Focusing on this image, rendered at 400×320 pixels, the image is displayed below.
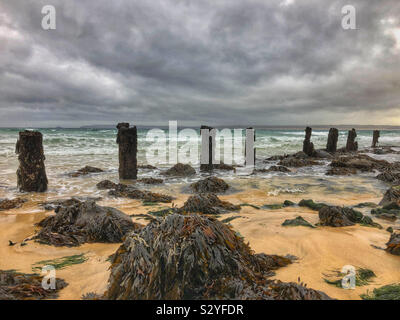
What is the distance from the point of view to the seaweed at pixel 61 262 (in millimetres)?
2998

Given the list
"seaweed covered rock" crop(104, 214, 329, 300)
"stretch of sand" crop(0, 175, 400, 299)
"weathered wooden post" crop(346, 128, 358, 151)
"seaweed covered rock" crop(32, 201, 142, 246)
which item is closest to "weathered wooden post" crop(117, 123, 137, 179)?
"stretch of sand" crop(0, 175, 400, 299)

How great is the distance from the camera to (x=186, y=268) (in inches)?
81.6

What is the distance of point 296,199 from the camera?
6.83 meters

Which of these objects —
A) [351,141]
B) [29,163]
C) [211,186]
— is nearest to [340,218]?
[211,186]

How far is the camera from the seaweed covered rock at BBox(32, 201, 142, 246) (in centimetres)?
386

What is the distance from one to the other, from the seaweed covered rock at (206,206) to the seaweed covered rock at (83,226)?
1.60 m

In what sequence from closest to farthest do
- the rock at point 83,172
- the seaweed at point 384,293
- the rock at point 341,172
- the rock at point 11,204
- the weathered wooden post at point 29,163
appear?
1. the seaweed at point 384,293
2. the rock at point 11,204
3. the weathered wooden post at point 29,163
4. the rock at point 83,172
5. the rock at point 341,172

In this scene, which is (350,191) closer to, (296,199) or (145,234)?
(296,199)

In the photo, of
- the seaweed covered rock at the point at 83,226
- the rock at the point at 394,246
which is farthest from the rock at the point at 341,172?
the seaweed covered rock at the point at 83,226

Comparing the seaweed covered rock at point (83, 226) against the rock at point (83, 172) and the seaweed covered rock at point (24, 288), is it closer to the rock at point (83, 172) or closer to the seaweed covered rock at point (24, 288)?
the seaweed covered rock at point (24, 288)

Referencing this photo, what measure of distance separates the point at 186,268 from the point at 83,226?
2898 millimetres

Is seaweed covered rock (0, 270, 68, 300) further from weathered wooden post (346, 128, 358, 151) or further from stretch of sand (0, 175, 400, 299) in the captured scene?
weathered wooden post (346, 128, 358, 151)
